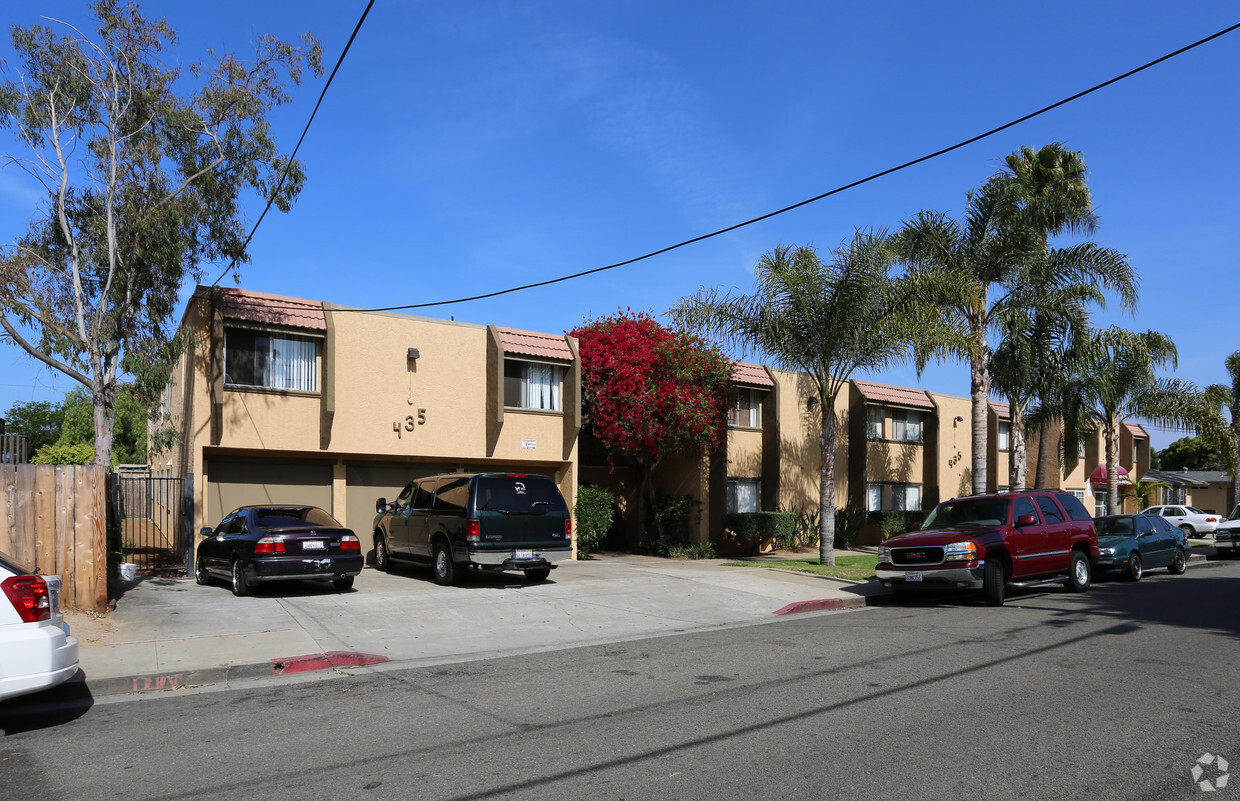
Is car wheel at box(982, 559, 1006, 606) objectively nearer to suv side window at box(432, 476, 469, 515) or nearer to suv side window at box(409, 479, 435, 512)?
suv side window at box(432, 476, 469, 515)

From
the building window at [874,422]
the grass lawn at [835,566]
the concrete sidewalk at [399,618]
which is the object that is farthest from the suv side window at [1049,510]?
the building window at [874,422]

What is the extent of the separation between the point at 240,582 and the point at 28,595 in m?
7.40

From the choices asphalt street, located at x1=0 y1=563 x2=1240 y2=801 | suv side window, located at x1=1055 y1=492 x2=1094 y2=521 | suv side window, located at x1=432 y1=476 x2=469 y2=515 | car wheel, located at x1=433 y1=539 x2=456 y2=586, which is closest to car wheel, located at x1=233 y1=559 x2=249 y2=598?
car wheel, located at x1=433 y1=539 x2=456 y2=586

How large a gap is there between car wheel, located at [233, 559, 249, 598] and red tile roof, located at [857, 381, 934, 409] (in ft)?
68.4

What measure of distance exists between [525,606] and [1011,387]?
54.3ft

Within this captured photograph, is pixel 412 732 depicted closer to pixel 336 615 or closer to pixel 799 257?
pixel 336 615

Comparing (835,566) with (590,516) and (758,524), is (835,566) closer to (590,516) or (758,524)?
(758,524)

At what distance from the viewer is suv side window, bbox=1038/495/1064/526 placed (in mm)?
15969

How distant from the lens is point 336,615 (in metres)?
12.6

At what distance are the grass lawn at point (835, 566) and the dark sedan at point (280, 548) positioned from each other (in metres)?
9.06

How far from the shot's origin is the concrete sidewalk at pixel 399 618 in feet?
Result: 31.7

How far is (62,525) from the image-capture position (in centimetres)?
1162

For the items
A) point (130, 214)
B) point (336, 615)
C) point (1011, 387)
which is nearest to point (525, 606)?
point (336, 615)

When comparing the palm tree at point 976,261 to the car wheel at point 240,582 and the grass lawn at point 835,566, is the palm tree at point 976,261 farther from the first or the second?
the car wheel at point 240,582
